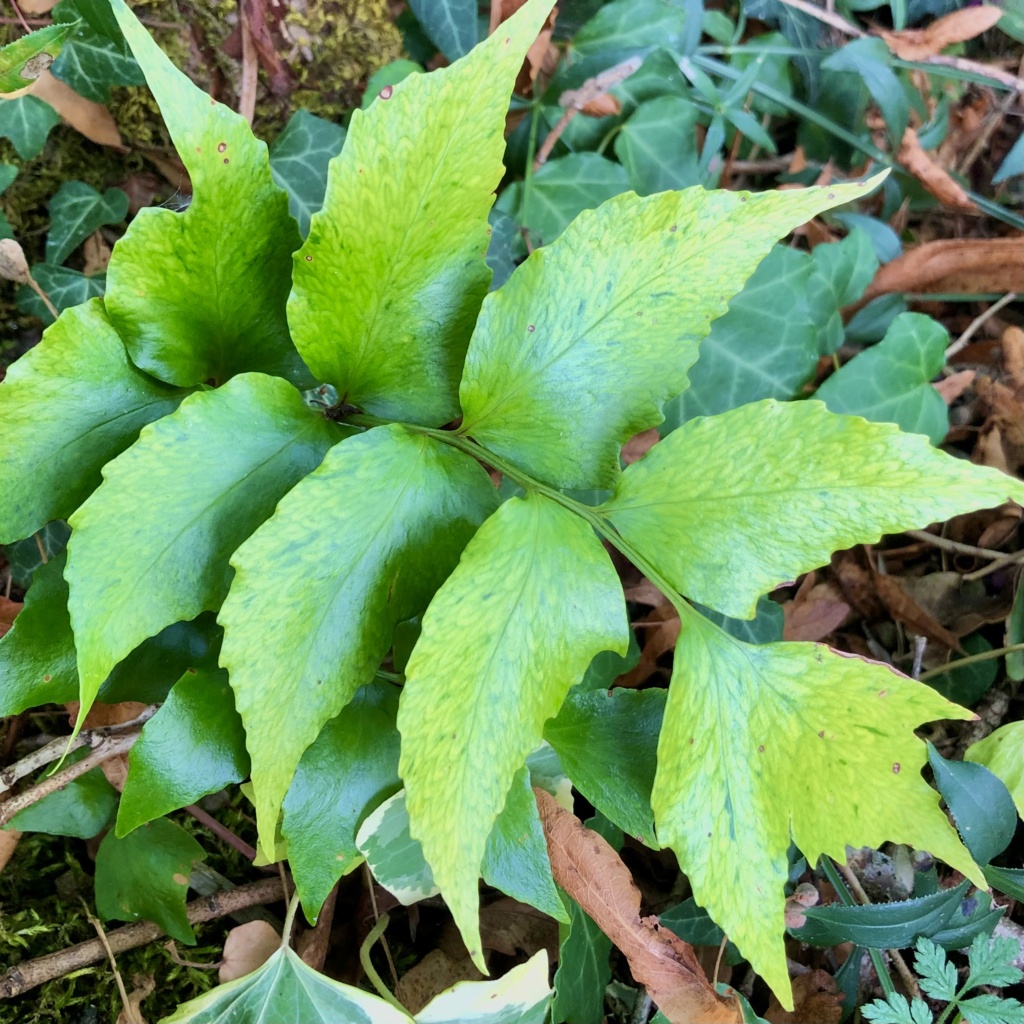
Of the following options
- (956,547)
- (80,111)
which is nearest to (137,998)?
(80,111)

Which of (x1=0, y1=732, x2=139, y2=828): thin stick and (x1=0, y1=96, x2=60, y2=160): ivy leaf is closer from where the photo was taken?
(x1=0, y1=732, x2=139, y2=828): thin stick

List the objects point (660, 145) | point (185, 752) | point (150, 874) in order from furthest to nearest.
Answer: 1. point (660, 145)
2. point (150, 874)
3. point (185, 752)

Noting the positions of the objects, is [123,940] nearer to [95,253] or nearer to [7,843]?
[7,843]

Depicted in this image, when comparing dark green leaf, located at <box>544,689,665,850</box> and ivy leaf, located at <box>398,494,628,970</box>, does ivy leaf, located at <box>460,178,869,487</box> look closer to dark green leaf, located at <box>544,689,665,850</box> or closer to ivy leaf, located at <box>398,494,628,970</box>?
ivy leaf, located at <box>398,494,628,970</box>

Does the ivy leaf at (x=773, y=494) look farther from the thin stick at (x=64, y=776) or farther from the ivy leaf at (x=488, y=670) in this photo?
the thin stick at (x=64, y=776)

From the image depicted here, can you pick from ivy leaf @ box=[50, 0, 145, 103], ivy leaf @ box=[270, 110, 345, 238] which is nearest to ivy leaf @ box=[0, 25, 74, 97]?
ivy leaf @ box=[50, 0, 145, 103]

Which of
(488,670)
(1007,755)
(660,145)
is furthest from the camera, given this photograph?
(660,145)

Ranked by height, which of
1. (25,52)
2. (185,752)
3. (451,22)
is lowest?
(185,752)
